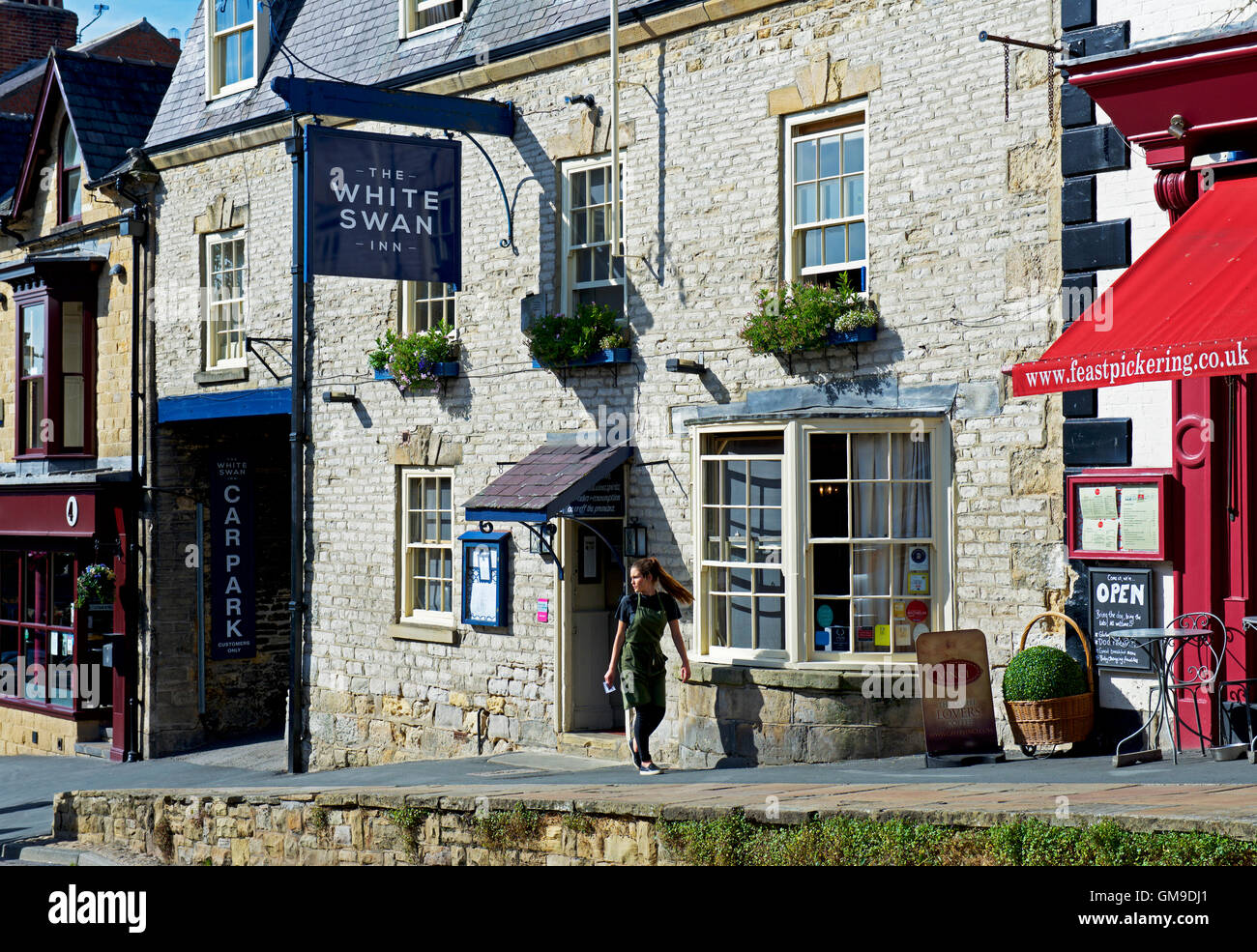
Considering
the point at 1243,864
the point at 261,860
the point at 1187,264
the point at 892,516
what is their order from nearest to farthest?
the point at 1243,864 < the point at 1187,264 < the point at 261,860 < the point at 892,516

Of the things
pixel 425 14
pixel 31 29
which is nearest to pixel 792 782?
pixel 425 14

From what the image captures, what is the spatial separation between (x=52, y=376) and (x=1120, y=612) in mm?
15515

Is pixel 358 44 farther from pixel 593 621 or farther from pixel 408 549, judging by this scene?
pixel 593 621

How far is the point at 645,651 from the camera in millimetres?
12039

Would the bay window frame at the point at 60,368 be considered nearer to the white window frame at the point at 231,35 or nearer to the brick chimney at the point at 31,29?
the white window frame at the point at 231,35

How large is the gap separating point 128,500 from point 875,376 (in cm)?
1142

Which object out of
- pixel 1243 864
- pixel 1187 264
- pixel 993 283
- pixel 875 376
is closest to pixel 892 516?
pixel 875 376

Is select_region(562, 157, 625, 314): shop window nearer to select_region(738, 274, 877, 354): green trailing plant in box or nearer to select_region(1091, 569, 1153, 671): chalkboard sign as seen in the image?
select_region(738, 274, 877, 354): green trailing plant in box

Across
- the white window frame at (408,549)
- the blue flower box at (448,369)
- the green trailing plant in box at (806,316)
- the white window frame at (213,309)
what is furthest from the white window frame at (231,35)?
the green trailing plant in box at (806,316)

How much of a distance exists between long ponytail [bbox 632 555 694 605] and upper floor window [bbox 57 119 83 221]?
1267 centimetres

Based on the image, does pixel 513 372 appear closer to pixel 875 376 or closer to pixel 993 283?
pixel 875 376

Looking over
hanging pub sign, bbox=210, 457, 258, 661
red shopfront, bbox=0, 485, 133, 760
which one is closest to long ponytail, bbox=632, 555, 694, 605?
hanging pub sign, bbox=210, 457, 258, 661

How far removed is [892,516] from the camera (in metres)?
11.8

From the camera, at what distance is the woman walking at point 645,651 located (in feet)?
39.3
